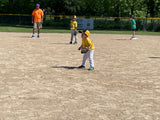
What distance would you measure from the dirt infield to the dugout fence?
106 ft

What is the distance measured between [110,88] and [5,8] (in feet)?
186

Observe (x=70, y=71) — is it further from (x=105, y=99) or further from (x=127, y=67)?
(x=105, y=99)

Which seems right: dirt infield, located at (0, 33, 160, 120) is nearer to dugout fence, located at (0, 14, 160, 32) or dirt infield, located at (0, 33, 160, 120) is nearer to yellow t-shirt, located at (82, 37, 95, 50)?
yellow t-shirt, located at (82, 37, 95, 50)

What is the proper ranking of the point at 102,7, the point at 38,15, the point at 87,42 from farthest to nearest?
the point at 102,7
the point at 38,15
the point at 87,42

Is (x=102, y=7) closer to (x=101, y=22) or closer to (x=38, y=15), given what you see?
(x=101, y=22)

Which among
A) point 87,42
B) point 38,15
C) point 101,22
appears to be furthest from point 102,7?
point 87,42

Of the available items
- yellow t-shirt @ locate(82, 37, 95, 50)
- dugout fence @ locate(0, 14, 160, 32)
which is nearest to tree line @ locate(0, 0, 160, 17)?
dugout fence @ locate(0, 14, 160, 32)

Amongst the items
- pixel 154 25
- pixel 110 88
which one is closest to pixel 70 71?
pixel 110 88

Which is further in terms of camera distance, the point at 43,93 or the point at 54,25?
the point at 54,25

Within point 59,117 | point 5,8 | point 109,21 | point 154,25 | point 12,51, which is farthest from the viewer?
point 5,8

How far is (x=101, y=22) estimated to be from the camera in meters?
46.8

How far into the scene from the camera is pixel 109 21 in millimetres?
47156

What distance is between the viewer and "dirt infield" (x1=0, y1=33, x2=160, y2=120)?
570cm

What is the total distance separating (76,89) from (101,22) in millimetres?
39979
